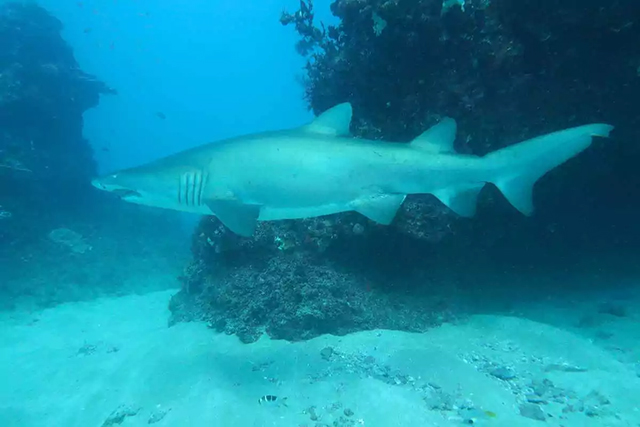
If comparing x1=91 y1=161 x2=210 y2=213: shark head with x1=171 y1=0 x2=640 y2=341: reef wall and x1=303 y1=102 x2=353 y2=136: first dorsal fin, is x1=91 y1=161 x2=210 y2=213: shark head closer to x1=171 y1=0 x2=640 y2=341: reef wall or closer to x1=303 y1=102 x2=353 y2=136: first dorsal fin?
x1=303 y1=102 x2=353 y2=136: first dorsal fin

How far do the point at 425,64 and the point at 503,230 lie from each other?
13.0 feet

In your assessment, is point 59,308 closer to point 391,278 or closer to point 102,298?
point 102,298

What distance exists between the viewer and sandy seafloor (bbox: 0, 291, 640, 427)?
4875 mm

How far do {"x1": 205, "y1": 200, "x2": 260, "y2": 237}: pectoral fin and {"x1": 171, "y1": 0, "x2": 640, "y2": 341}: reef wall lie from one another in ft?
9.38

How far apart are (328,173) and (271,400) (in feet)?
11.0

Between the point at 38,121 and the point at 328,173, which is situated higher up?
the point at 38,121

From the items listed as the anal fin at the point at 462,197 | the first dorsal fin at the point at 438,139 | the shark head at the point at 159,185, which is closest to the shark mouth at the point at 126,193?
the shark head at the point at 159,185

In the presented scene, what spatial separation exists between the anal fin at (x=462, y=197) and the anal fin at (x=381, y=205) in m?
0.53

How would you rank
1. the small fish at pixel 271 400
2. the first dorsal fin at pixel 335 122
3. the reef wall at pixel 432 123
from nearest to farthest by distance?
the first dorsal fin at pixel 335 122 < the small fish at pixel 271 400 < the reef wall at pixel 432 123

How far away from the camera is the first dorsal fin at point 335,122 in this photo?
4.84 meters

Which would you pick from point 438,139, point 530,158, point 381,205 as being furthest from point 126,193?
point 530,158

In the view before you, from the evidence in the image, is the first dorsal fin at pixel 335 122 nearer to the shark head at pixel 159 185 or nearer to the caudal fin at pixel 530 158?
the shark head at pixel 159 185

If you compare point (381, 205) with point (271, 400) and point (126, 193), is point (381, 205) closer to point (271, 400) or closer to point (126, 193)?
point (271, 400)

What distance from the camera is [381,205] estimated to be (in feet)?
15.6
